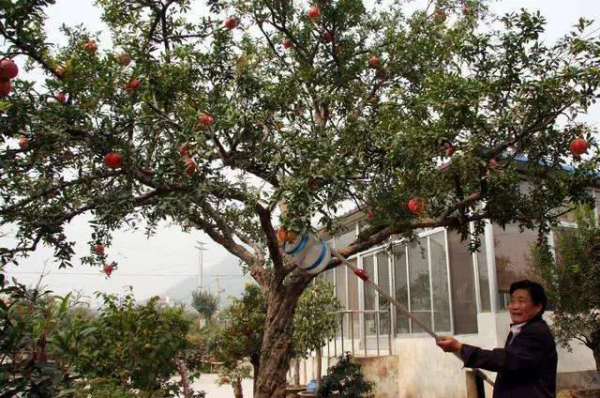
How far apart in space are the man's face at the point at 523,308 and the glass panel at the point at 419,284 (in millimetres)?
6572

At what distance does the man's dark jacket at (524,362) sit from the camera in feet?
9.81

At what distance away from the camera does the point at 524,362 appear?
2984 mm

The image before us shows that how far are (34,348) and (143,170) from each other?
264 centimetres

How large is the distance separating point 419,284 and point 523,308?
7.16m

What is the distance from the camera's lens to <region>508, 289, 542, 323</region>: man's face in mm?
3223

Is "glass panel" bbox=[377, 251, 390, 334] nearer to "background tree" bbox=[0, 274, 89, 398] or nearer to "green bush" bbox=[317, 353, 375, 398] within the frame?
"green bush" bbox=[317, 353, 375, 398]

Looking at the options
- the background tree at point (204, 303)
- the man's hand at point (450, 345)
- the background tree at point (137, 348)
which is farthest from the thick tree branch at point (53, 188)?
the background tree at point (204, 303)

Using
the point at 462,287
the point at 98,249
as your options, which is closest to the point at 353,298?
the point at 462,287

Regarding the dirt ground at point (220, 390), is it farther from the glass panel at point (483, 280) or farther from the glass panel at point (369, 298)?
the glass panel at point (483, 280)

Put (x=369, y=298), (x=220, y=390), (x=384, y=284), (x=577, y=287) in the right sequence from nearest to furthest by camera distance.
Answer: (x=577, y=287) → (x=384, y=284) → (x=369, y=298) → (x=220, y=390)

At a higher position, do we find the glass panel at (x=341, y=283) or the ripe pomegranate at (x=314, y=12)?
the ripe pomegranate at (x=314, y=12)

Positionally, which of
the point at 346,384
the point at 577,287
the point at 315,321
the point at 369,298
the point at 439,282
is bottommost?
the point at 346,384

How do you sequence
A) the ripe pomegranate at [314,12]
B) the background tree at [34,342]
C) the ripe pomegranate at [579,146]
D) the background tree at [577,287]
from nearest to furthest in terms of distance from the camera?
the background tree at [34,342] → the ripe pomegranate at [579,146] → the ripe pomegranate at [314,12] → the background tree at [577,287]

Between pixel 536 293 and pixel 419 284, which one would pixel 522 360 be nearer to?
pixel 536 293
